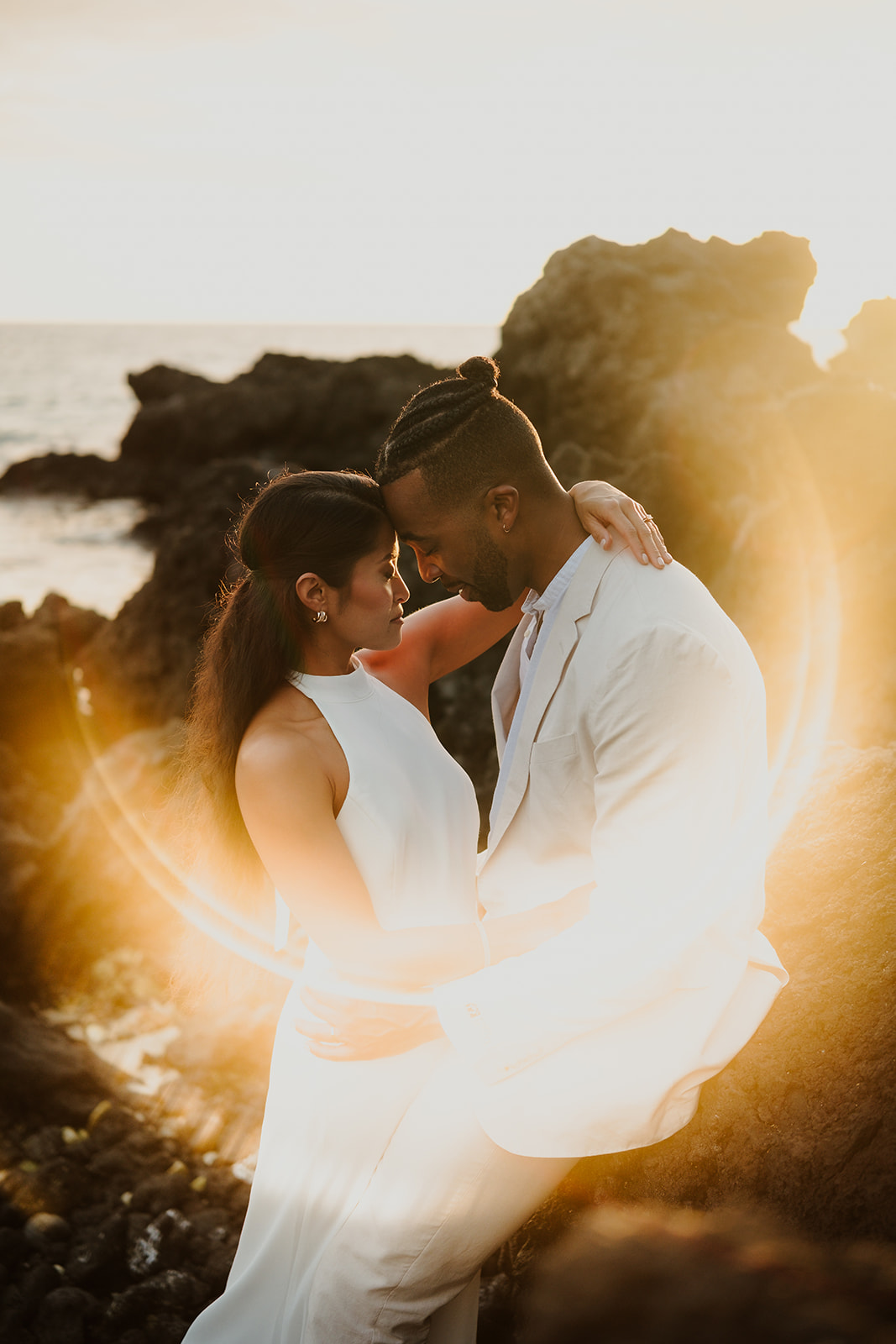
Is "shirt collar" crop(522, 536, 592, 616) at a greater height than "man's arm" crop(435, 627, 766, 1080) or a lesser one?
greater

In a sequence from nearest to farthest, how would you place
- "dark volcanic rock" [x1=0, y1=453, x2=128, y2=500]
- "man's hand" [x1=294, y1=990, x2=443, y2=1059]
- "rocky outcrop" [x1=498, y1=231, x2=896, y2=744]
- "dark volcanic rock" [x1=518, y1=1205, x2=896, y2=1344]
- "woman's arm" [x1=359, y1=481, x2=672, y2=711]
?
"dark volcanic rock" [x1=518, y1=1205, x2=896, y2=1344] → "man's hand" [x1=294, y1=990, x2=443, y2=1059] → "woman's arm" [x1=359, y1=481, x2=672, y2=711] → "rocky outcrop" [x1=498, y1=231, x2=896, y2=744] → "dark volcanic rock" [x1=0, y1=453, x2=128, y2=500]

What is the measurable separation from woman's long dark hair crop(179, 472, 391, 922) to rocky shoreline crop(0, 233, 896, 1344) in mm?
963

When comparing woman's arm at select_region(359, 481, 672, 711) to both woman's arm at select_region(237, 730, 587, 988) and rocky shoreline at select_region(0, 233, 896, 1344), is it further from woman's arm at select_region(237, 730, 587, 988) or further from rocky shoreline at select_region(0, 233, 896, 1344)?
rocky shoreline at select_region(0, 233, 896, 1344)

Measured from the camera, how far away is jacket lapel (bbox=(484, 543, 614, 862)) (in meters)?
2.89

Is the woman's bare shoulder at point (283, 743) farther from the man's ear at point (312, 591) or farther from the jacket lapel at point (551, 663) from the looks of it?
the jacket lapel at point (551, 663)

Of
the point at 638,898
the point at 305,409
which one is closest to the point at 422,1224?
the point at 638,898

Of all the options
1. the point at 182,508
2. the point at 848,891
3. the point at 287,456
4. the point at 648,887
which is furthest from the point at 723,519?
the point at 287,456

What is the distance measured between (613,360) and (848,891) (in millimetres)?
6845

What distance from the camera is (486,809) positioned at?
6.91m

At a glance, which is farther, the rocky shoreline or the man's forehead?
the man's forehead

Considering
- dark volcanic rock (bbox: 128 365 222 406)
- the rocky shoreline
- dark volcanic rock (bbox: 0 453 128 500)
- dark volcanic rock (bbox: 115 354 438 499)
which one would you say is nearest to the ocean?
dark volcanic rock (bbox: 0 453 128 500)

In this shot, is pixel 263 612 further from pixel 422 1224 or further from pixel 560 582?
pixel 422 1224

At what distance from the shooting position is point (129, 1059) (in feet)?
19.1

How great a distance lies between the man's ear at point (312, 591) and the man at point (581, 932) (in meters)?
0.38
